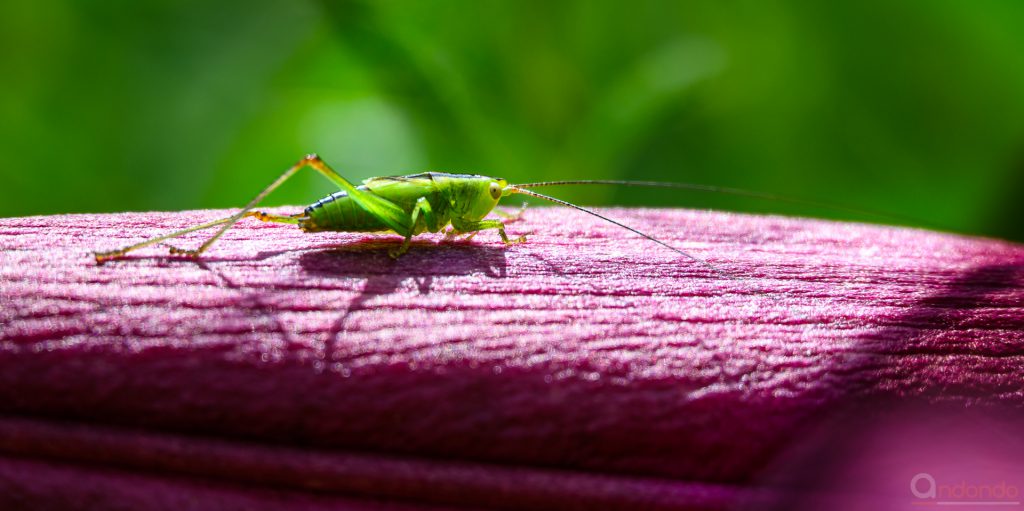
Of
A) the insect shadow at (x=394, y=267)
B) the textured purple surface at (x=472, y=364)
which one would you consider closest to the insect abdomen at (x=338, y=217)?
the insect shadow at (x=394, y=267)

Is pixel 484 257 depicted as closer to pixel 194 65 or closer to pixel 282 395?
pixel 282 395

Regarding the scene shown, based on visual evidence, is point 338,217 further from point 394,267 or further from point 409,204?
point 394,267

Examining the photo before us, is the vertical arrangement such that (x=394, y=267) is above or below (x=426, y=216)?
below

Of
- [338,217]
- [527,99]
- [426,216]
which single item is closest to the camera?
[338,217]
